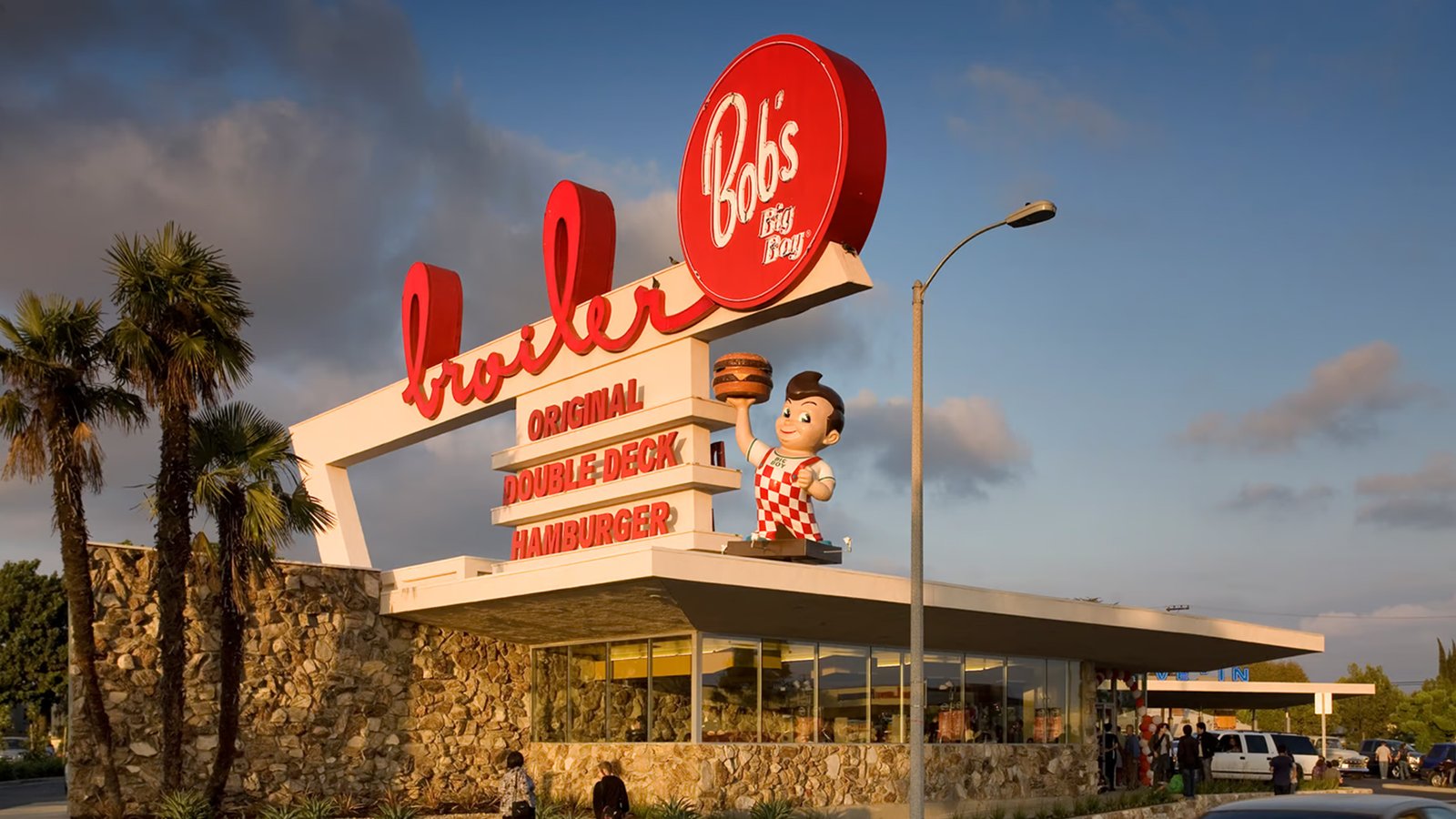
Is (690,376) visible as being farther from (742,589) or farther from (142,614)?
(142,614)

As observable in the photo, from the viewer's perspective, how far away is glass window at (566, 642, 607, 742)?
1098 inches

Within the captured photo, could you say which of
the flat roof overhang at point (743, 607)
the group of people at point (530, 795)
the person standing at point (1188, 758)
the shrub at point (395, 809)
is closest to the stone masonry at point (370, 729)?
the shrub at point (395, 809)

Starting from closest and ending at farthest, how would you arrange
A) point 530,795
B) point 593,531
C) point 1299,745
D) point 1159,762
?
1. point 530,795
2. point 593,531
3. point 1159,762
4. point 1299,745

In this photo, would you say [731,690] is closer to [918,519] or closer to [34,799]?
[918,519]

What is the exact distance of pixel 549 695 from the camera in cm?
2977

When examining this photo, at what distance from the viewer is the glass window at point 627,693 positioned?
87.6 ft

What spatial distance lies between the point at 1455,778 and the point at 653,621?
136 feet

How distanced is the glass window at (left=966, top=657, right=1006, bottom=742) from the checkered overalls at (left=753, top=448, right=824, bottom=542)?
8528 mm

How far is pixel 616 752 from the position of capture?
86.7ft

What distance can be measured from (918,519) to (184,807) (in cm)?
1346

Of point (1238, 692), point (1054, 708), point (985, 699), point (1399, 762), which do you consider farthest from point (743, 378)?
point (1399, 762)

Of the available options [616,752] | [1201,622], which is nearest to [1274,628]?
[1201,622]

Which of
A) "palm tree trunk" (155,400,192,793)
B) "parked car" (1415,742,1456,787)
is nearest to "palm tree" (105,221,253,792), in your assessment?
"palm tree trunk" (155,400,192,793)

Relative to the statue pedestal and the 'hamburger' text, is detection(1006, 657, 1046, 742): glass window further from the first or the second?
the 'hamburger' text
